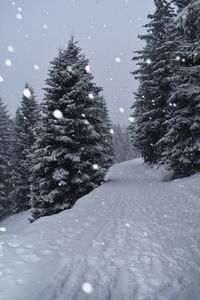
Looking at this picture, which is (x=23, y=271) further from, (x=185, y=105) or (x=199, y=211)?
(x=185, y=105)

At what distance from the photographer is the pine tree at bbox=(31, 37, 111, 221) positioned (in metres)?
18.0

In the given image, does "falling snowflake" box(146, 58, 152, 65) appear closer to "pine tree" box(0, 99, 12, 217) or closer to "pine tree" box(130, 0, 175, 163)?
"pine tree" box(130, 0, 175, 163)

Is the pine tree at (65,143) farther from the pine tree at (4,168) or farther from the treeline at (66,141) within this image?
the pine tree at (4,168)

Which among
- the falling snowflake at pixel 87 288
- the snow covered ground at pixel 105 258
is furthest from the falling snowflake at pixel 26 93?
the falling snowflake at pixel 87 288

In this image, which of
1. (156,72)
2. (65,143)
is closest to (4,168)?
(65,143)

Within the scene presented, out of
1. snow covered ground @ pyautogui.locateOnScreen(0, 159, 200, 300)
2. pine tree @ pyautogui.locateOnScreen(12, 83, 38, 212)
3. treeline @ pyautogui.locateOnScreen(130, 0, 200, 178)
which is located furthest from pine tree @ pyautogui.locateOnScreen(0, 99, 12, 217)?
snow covered ground @ pyautogui.locateOnScreen(0, 159, 200, 300)

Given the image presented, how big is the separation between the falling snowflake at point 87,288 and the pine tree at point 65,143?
Result: 39.1ft

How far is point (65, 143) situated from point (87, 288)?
1431 cm

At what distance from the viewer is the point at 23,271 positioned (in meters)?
5.73

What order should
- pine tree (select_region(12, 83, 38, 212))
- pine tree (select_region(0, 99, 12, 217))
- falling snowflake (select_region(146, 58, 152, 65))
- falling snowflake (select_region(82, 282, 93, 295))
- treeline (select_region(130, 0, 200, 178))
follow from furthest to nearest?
pine tree (select_region(0, 99, 12, 217)), pine tree (select_region(12, 83, 38, 212)), falling snowflake (select_region(146, 58, 152, 65)), treeline (select_region(130, 0, 200, 178)), falling snowflake (select_region(82, 282, 93, 295))

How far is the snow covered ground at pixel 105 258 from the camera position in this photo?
205 inches

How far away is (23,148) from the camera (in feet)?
116

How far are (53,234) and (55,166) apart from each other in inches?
404

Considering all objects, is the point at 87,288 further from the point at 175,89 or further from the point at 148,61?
the point at 148,61
